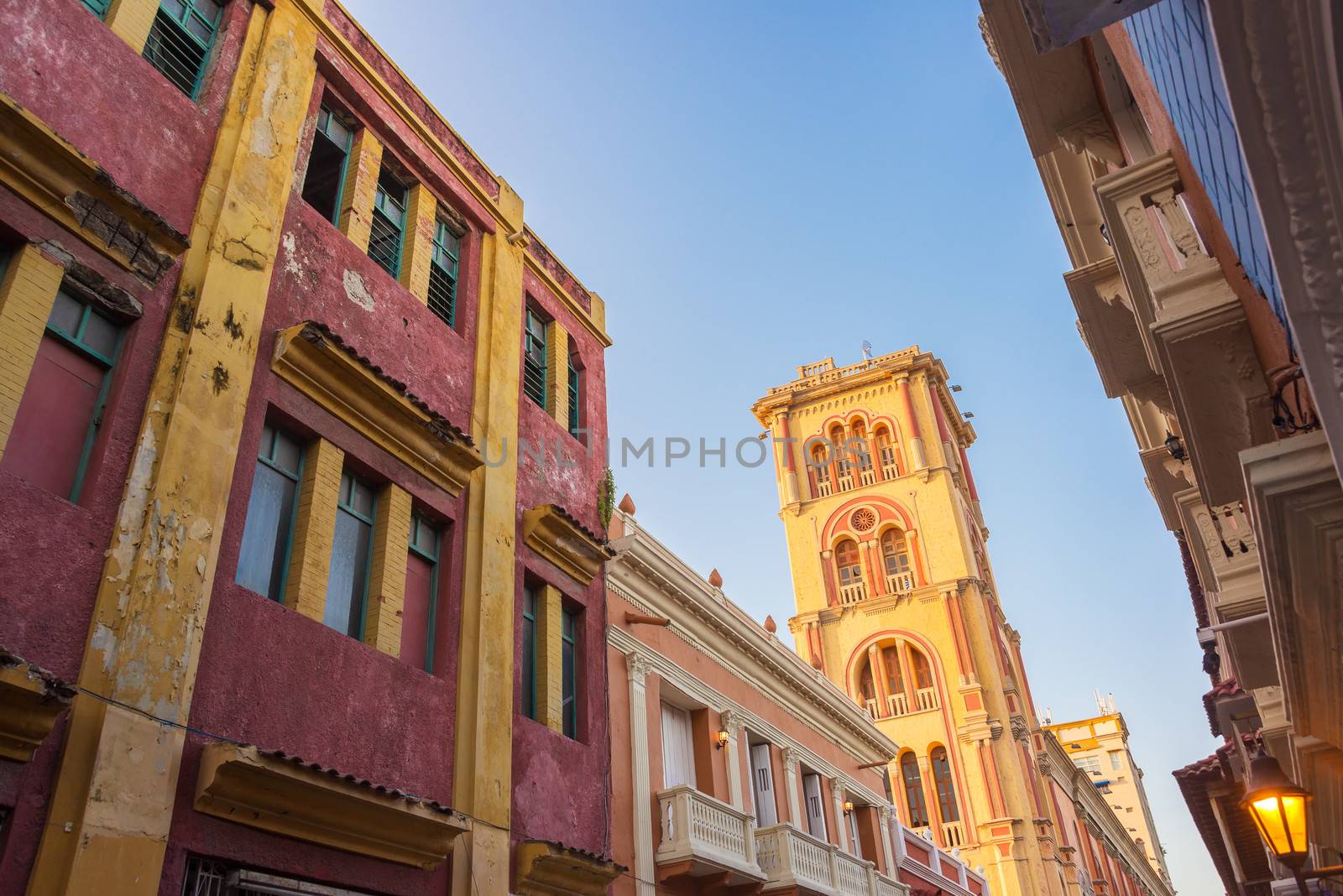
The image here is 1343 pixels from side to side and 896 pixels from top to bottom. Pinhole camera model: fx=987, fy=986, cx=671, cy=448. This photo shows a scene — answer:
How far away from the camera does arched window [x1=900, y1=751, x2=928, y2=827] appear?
31.0 metres

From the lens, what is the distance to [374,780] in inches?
316

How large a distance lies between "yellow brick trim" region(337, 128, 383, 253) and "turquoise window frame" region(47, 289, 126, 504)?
10.8 ft

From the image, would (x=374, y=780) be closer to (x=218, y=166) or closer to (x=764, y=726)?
(x=218, y=166)

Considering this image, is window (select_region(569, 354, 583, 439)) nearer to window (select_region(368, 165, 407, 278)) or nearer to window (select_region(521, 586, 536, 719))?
window (select_region(521, 586, 536, 719))

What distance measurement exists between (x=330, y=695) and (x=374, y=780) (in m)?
0.81

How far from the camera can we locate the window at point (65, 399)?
6465 mm

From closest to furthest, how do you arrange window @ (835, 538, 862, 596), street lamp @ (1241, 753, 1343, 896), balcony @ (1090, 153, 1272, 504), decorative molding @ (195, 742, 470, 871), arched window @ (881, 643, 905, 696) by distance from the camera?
street lamp @ (1241, 753, 1343, 896) → decorative molding @ (195, 742, 470, 871) → balcony @ (1090, 153, 1272, 504) → arched window @ (881, 643, 905, 696) → window @ (835, 538, 862, 596)

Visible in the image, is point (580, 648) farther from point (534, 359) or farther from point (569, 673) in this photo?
point (534, 359)

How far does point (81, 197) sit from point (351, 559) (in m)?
3.60

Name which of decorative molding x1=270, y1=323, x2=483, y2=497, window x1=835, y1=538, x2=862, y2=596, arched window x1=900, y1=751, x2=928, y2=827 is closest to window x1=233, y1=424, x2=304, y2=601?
decorative molding x1=270, y1=323, x2=483, y2=497

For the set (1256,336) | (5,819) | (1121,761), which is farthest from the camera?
(1121,761)

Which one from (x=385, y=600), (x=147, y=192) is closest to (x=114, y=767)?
(x=385, y=600)

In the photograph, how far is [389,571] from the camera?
8.99 m

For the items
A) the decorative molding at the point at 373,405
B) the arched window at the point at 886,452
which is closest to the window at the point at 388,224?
the decorative molding at the point at 373,405
